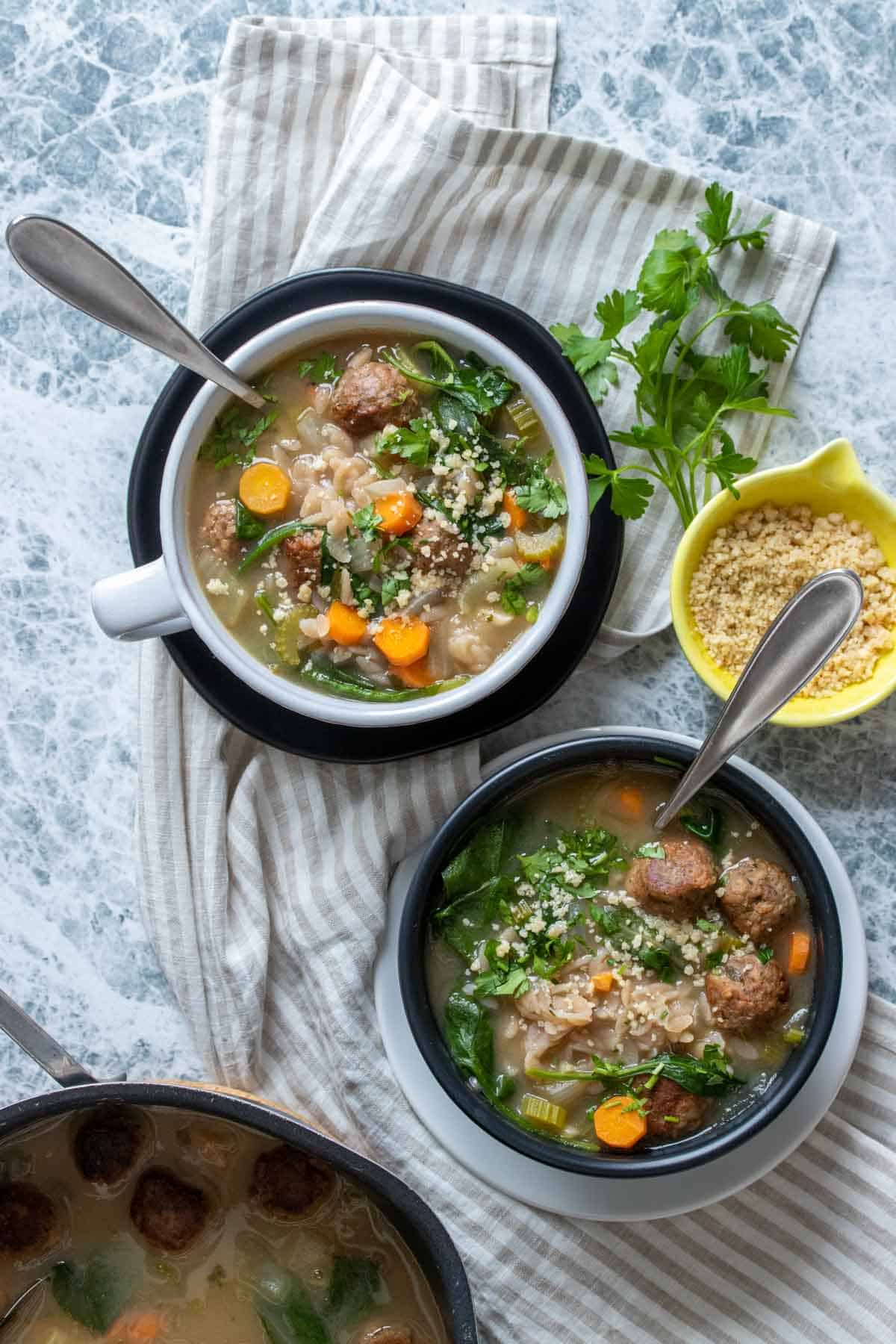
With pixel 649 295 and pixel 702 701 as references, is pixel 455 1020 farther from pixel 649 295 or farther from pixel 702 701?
pixel 649 295

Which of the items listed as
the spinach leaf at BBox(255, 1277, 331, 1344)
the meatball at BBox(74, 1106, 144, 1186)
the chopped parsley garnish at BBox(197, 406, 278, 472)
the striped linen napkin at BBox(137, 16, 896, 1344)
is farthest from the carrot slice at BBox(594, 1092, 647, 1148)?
the chopped parsley garnish at BBox(197, 406, 278, 472)

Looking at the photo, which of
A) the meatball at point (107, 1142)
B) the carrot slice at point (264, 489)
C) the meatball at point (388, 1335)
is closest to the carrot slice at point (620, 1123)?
the meatball at point (388, 1335)

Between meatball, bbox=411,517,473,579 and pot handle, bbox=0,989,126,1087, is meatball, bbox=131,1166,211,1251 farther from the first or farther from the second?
meatball, bbox=411,517,473,579

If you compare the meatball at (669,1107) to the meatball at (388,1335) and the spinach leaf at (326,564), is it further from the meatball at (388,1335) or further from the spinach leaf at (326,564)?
the spinach leaf at (326,564)

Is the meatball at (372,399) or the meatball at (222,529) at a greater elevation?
the meatball at (372,399)

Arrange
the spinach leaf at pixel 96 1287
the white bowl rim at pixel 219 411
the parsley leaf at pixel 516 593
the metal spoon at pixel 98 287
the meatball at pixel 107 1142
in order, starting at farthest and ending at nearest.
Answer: the spinach leaf at pixel 96 1287
the meatball at pixel 107 1142
the parsley leaf at pixel 516 593
the white bowl rim at pixel 219 411
the metal spoon at pixel 98 287

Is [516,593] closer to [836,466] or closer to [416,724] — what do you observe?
[416,724]

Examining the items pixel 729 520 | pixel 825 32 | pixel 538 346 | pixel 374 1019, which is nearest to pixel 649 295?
pixel 538 346
